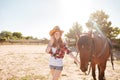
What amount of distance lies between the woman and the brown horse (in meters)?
0.44

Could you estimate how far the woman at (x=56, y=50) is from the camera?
464cm

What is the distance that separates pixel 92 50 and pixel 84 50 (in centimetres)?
44

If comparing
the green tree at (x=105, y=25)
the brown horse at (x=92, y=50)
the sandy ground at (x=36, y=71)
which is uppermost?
the green tree at (x=105, y=25)

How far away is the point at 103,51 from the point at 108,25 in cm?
3503

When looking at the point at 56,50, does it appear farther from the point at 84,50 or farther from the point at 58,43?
the point at 84,50

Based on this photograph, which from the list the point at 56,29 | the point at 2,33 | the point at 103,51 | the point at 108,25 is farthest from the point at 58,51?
the point at 2,33

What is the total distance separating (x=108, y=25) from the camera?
3994 centimetres

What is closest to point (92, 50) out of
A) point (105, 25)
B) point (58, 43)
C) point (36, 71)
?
point (58, 43)

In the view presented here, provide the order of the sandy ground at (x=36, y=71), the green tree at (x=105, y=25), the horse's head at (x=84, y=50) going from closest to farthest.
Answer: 1. the horse's head at (x=84, y=50)
2. the sandy ground at (x=36, y=71)
3. the green tree at (x=105, y=25)

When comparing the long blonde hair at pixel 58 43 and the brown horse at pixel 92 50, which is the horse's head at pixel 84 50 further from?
the long blonde hair at pixel 58 43

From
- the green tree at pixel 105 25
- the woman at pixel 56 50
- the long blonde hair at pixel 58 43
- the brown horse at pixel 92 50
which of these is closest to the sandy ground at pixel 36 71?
the brown horse at pixel 92 50

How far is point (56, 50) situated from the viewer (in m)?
4.73

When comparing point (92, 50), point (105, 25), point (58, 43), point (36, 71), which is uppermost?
point (105, 25)

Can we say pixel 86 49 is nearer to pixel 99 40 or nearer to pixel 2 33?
pixel 99 40
